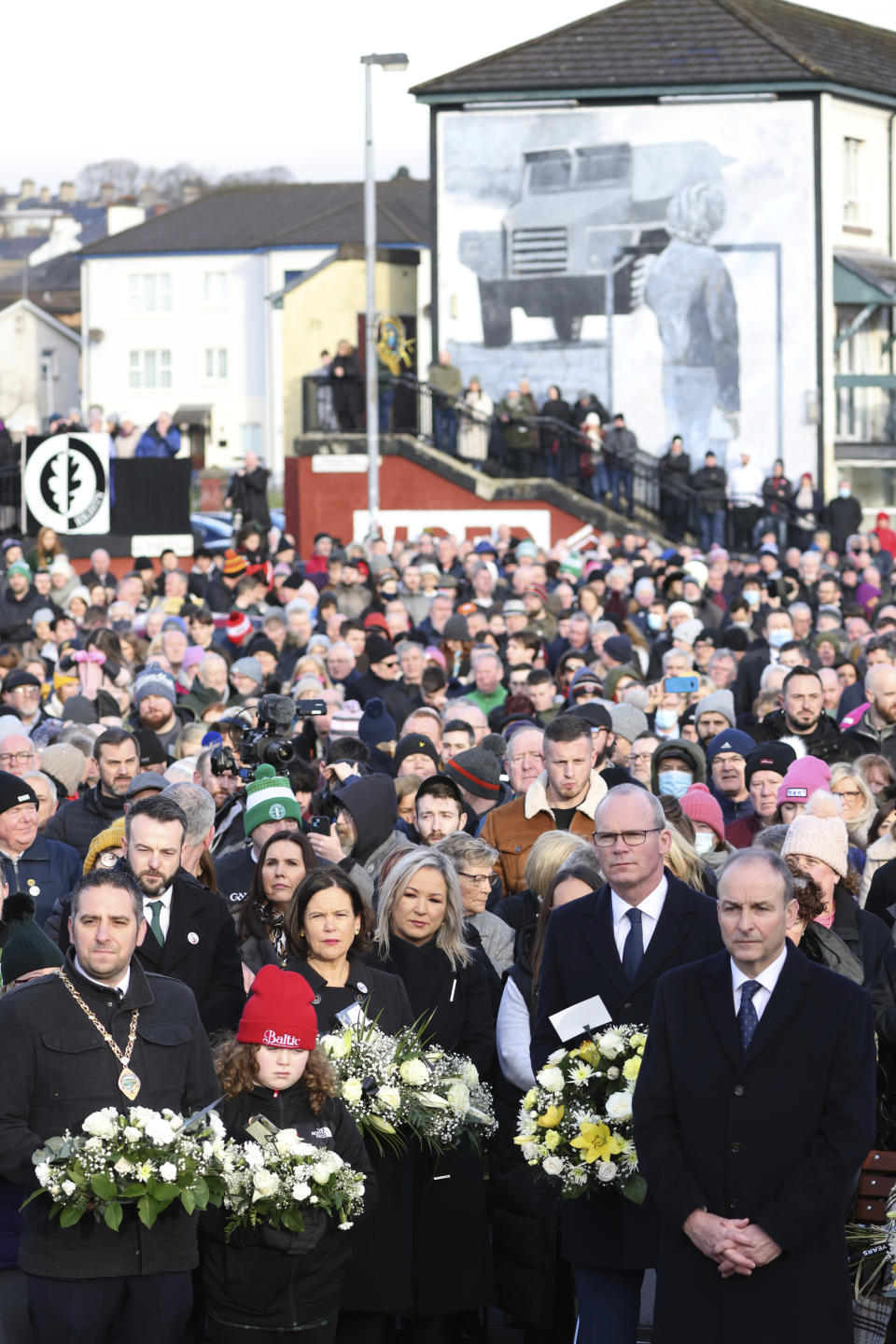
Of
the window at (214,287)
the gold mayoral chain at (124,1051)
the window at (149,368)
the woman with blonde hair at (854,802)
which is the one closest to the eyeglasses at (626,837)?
the gold mayoral chain at (124,1051)

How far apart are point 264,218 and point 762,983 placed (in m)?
74.2

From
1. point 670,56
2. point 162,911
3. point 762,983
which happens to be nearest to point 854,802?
point 162,911

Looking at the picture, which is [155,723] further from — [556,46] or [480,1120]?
[556,46]

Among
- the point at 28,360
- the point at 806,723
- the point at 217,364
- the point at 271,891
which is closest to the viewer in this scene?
the point at 271,891

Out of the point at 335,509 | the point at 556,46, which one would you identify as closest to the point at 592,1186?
the point at 335,509

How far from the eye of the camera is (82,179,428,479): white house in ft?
247

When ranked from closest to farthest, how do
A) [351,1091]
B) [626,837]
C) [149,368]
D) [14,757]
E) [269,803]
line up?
[626,837]
[351,1091]
[269,803]
[14,757]
[149,368]

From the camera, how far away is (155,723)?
13.3 metres

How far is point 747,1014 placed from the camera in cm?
568

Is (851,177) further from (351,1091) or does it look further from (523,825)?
(351,1091)

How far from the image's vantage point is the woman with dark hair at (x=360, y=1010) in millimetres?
6922

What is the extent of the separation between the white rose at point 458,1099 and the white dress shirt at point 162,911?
1.25m

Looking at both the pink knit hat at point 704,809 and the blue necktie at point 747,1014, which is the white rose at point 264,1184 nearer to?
the blue necktie at point 747,1014

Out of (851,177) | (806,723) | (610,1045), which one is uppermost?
(851,177)
